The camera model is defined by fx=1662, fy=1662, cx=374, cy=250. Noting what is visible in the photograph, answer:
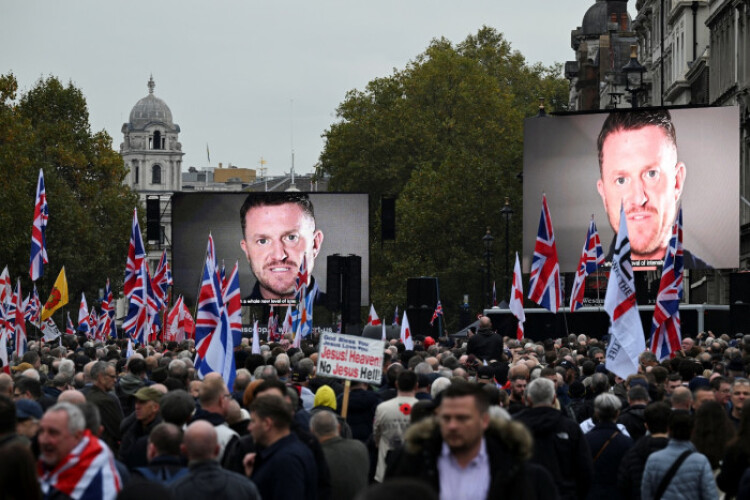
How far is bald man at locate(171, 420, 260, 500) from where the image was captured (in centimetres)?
835

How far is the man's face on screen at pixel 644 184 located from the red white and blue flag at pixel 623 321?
22638 millimetres

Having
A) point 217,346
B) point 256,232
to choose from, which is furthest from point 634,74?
point 217,346

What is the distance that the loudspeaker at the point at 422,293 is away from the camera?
136 feet

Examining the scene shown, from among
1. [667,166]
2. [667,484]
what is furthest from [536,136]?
[667,484]

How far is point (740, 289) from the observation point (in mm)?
32469

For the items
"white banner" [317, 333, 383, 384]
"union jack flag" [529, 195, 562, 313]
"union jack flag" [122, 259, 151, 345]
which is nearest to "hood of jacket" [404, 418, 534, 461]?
"white banner" [317, 333, 383, 384]

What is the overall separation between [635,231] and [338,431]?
32.1 m

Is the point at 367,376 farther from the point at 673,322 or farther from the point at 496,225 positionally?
the point at 496,225

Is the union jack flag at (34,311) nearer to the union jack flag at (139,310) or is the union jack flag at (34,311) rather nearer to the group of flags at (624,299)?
the union jack flag at (139,310)

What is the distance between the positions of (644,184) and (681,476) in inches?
1315

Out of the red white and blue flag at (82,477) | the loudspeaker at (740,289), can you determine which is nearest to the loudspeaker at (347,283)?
the loudspeaker at (740,289)

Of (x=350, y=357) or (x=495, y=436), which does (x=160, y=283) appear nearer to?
(x=350, y=357)

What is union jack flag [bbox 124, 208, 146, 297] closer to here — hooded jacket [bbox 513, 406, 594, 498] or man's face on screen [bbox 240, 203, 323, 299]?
hooded jacket [bbox 513, 406, 594, 498]

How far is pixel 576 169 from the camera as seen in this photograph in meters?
44.8
